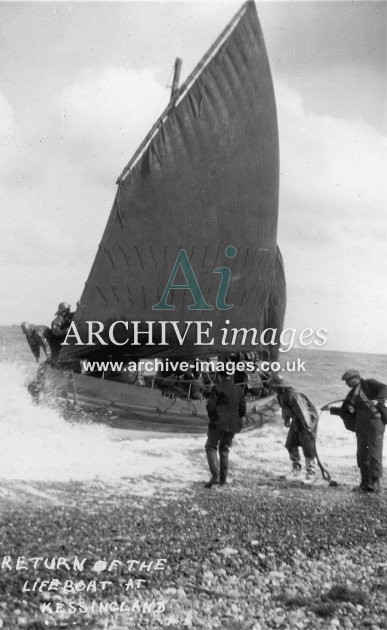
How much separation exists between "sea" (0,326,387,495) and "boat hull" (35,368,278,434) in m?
0.27

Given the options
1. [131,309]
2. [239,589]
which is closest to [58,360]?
[131,309]

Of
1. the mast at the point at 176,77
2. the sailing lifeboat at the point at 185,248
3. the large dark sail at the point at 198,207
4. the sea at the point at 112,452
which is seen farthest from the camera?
the mast at the point at 176,77

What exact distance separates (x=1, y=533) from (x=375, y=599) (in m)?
3.38

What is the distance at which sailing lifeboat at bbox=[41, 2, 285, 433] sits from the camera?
14.1 metres

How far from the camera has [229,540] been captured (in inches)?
253

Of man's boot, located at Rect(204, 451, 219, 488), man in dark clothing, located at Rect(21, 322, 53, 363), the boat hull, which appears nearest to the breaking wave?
the boat hull

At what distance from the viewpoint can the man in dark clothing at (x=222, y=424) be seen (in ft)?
29.2

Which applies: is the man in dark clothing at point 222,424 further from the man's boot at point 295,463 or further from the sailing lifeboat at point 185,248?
the sailing lifeboat at point 185,248

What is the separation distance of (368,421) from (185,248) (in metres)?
6.97

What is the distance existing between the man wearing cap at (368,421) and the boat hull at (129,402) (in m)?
5.51

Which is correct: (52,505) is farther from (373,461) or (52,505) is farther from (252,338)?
(252,338)

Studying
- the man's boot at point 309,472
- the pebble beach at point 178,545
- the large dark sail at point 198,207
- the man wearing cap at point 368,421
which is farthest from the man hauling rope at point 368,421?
the large dark sail at point 198,207

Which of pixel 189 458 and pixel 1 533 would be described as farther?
pixel 189 458

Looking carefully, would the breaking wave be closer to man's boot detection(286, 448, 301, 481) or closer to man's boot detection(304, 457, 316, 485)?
man's boot detection(286, 448, 301, 481)
